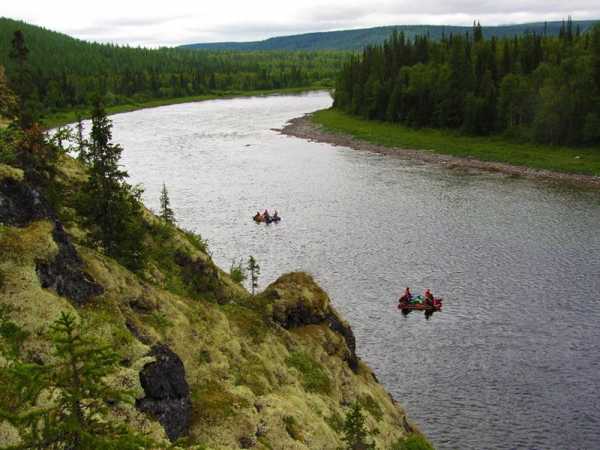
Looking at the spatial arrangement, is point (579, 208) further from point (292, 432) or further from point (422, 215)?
point (292, 432)

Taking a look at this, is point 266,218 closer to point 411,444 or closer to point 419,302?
point 419,302

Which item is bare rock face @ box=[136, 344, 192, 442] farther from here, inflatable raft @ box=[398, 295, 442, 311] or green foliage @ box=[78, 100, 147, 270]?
inflatable raft @ box=[398, 295, 442, 311]

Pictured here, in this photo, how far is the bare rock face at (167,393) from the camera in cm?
1870

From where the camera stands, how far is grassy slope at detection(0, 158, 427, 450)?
61.9 ft

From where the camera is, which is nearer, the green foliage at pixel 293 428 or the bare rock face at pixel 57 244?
the bare rock face at pixel 57 244

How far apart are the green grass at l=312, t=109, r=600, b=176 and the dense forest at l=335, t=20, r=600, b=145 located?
11.5ft

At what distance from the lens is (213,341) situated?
2566 centimetres

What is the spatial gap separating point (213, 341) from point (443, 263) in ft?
137

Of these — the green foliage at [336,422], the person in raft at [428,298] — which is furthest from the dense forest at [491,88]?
the green foliage at [336,422]

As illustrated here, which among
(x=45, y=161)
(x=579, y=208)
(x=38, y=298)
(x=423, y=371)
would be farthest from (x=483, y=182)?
(x=38, y=298)

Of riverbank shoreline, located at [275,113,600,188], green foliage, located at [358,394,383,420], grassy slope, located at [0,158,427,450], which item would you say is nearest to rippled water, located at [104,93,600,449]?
riverbank shoreline, located at [275,113,600,188]

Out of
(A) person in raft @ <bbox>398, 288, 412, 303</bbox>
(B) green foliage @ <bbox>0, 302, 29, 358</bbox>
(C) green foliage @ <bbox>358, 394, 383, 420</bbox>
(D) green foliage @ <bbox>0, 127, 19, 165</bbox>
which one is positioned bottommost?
(A) person in raft @ <bbox>398, 288, 412, 303</bbox>

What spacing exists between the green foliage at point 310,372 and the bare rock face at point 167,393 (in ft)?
27.5

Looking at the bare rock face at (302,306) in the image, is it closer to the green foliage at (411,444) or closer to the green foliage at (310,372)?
the green foliage at (310,372)
